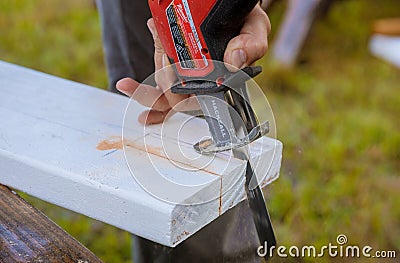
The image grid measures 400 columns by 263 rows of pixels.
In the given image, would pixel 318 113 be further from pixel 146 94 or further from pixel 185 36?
pixel 185 36

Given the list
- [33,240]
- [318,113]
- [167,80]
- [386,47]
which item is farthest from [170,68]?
[386,47]

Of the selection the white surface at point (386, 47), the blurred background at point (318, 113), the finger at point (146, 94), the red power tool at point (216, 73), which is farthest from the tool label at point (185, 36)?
the white surface at point (386, 47)

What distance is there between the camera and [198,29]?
3.25 ft

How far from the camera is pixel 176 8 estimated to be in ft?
3.34

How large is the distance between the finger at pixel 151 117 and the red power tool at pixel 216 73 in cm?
16

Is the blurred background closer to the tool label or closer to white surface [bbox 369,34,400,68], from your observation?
white surface [bbox 369,34,400,68]

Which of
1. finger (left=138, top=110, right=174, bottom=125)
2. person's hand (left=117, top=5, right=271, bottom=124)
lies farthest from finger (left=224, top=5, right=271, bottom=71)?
finger (left=138, top=110, right=174, bottom=125)

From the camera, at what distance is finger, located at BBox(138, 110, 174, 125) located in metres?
1.18

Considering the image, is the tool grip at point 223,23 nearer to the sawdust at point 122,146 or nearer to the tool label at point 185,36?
the tool label at point 185,36

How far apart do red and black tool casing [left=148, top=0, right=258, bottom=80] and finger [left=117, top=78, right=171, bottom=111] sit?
0.43 feet

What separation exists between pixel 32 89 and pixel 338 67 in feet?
8.33

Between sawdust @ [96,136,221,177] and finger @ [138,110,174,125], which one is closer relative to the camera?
sawdust @ [96,136,221,177]

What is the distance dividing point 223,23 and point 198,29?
5 centimetres

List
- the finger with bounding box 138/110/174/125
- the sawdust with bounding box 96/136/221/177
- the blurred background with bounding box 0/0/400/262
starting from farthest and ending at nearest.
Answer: the blurred background with bounding box 0/0/400/262, the finger with bounding box 138/110/174/125, the sawdust with bounding box 96/136/221/177
